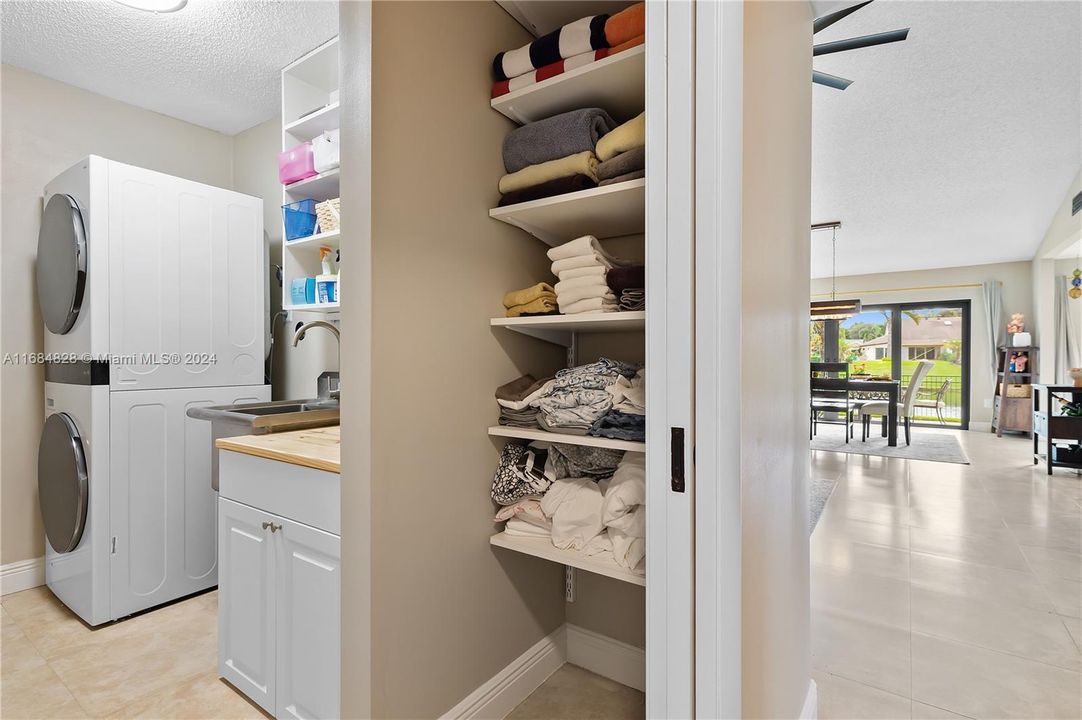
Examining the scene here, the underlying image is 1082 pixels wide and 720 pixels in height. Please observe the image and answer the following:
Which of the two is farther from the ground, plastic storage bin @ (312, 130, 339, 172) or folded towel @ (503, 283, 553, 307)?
plastic storage bin @ (312, 130, 339, 172)

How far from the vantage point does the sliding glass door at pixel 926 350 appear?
8.05 meters

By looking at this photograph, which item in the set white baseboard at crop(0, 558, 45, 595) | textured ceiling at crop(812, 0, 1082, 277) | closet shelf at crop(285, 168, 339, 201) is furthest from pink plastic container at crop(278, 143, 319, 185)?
textured ceiling at crop(812, 0, 1082, 277)

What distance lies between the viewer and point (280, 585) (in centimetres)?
146

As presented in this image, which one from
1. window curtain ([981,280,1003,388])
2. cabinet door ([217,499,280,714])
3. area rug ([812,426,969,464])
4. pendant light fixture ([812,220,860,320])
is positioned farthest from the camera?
window curtain ([981,280,1003,388])

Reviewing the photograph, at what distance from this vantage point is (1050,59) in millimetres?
2588

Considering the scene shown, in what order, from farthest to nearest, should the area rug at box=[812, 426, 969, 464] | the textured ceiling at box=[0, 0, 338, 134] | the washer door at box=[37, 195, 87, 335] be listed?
1. the area rug at box=[812, 426, 969, 464]
2. the washer door at box=[37, 195, 87, 335]
3. the textured ceiling at box=[0, 0, 338, 134]

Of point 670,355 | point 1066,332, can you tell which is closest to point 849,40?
point 670,355

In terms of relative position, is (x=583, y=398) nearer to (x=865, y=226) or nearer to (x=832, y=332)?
(x=865, y=226)

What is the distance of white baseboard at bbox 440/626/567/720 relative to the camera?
1463 mm

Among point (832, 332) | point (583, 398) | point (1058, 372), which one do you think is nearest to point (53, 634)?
point (583, 398)

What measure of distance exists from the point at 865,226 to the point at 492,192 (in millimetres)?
5581

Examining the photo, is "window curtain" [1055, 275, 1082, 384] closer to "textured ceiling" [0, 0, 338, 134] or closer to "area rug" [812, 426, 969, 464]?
"area rug" [812, 426, 969, 464]

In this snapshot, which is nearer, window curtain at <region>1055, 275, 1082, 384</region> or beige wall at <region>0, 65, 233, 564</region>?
beige wall at <region>0, 65, 233, 564</region>

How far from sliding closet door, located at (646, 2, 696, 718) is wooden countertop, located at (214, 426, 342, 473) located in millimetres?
770
